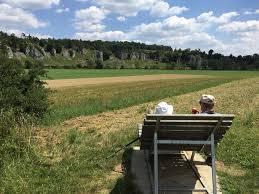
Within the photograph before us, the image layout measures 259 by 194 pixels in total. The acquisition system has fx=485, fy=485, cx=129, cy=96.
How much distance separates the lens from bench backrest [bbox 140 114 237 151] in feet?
21.0

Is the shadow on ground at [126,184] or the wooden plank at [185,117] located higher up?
the wooden plank at [185,117]

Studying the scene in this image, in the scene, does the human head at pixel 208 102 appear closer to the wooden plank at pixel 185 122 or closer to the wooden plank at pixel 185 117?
the wooden plank at pixel 185 122

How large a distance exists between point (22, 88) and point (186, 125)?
8.58 meters

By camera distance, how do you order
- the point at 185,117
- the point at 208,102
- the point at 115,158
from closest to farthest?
the point at 185,117, the point at 208,102, the point at 115,158

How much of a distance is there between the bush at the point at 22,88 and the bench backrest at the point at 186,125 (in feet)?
19.4

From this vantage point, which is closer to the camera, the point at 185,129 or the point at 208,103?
the point at 185,129

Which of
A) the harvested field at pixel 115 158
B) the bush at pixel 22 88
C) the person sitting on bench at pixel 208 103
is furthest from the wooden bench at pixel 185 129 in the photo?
the bush at pixel 22 88

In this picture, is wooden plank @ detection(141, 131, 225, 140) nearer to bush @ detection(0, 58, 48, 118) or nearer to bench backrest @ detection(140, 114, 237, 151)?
bench backrest @ detection(140, 114, 237, 151)

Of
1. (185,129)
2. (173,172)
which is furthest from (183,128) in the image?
(173,172)

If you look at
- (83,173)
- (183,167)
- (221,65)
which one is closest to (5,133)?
(83,173)

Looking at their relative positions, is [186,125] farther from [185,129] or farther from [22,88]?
[22,88]

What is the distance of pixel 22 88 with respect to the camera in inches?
557

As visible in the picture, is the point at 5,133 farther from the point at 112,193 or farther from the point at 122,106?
the point at 122,106

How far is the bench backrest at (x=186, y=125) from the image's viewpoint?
6391 millimetres
